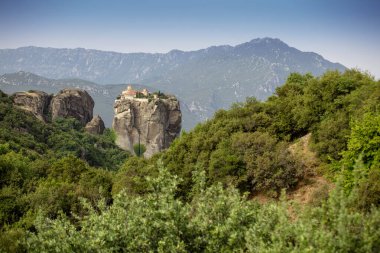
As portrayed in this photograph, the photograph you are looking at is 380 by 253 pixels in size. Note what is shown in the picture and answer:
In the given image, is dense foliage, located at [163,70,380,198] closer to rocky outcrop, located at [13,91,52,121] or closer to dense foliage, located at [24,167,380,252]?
dense foliage, located at [24,167,380,252]

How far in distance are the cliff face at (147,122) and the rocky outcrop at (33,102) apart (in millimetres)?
21549

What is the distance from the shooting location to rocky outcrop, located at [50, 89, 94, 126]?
113688mm

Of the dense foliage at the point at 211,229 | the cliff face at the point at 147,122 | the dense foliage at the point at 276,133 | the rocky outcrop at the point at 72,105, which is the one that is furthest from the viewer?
the rocky outcrop at the point at 72,105

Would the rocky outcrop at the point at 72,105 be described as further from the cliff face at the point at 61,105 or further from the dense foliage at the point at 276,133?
the dense foliage at the point at 276,133

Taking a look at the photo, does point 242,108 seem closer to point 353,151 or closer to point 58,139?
point 353,151

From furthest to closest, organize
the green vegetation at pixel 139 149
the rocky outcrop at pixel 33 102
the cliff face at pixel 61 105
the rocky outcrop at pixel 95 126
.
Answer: the rocky outcrop at pixel 95 126 < the green vegetation at pixel 139 149 < the cliff face at pixel 61 105 < the rocky outcrop at pixel 33 102

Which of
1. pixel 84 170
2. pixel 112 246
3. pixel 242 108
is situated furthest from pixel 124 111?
pixel 112 246

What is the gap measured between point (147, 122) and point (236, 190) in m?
98.4

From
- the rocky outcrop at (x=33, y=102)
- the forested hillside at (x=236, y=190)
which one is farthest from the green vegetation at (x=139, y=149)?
the forested hillside at (x=236, y=190)

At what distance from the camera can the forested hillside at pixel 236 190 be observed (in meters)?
10.4

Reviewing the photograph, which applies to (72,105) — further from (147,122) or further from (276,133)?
(276,133)

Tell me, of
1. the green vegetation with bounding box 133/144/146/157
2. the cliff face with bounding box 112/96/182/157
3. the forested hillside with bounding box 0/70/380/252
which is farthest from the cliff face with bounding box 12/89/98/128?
the forested hillside with bounding box 0/70/380/252

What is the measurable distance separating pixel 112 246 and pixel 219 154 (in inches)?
787

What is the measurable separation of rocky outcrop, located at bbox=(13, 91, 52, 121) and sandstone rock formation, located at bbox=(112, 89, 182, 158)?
2155cm
